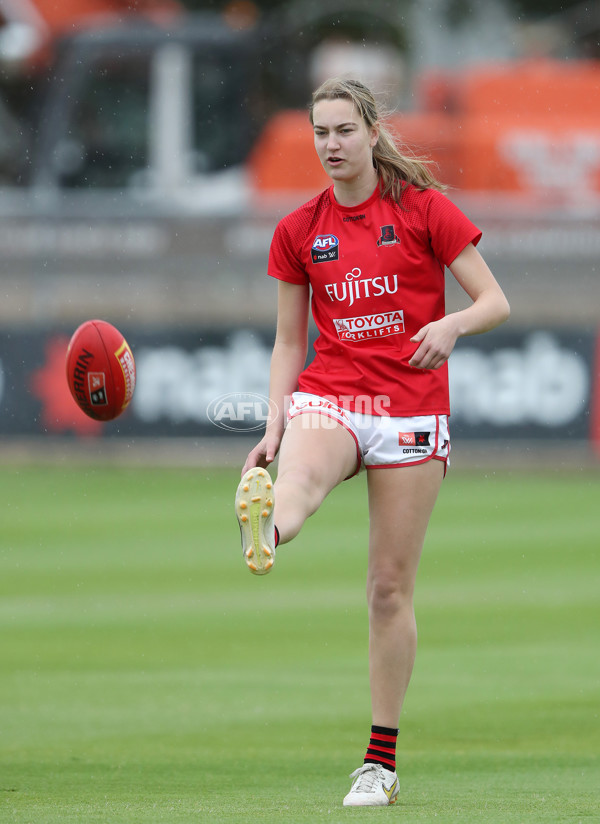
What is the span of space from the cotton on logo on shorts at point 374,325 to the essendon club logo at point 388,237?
0.81ft

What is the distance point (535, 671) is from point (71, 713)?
264 cm

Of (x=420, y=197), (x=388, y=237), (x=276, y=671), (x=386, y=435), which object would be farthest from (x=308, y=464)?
(x=276, y=671)

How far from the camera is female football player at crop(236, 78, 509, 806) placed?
16.4 feet

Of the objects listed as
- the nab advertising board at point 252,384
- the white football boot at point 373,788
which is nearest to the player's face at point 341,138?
the white football boot at point 373,788

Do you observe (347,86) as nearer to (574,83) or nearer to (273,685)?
(273,685)

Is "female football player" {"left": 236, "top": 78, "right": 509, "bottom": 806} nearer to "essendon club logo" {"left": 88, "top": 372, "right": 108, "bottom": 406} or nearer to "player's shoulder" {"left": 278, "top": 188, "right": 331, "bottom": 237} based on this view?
"player's shoulder" {"left": 278, "top": 188, "right": 331, "bottom": 237}

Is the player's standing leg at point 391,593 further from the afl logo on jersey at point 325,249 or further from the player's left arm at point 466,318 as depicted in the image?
the afl logo on jersey at point 325,249

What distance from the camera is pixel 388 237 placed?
5.06 metres

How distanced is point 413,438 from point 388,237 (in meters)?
0.73

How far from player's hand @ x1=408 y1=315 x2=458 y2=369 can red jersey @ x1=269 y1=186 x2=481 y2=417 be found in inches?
11.1

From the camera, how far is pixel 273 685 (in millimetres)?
7523

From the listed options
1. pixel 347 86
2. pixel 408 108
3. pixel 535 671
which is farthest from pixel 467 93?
pixel 347 86

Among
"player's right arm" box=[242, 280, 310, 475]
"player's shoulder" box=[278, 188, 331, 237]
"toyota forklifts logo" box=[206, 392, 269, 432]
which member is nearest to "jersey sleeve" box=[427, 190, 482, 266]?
"player's shoulder" box=[278, 188, 331, 237]

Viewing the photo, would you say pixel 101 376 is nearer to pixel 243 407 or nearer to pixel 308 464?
pixel 243 407
